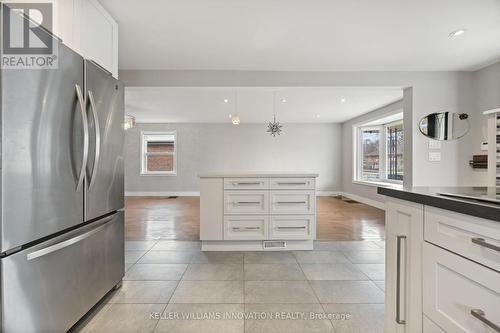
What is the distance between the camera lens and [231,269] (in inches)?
101

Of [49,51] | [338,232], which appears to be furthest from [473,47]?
[49,51]

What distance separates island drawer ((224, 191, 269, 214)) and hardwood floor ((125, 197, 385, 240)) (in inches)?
40.9

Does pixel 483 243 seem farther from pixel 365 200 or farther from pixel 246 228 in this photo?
pixel 365 200

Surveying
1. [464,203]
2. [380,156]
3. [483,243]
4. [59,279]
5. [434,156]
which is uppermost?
[380,156]

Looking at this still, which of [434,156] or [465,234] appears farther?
[434,156]

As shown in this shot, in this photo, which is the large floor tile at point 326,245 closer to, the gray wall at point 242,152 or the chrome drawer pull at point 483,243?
the chrome drawer pull at point 483,243

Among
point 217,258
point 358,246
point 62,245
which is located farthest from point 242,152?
point 62,245

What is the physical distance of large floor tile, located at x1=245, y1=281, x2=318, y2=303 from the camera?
1.97 m

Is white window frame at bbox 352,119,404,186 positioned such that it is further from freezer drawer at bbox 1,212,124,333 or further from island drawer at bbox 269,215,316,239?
freezer drawer at bbox 1,212,124,333

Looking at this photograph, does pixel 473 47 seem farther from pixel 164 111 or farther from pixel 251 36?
pixel 164 111

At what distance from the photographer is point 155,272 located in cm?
250

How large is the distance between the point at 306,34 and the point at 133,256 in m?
3.22

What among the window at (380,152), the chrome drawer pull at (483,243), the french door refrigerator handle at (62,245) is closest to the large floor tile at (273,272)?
the french door refrigerator handle at (62,245)

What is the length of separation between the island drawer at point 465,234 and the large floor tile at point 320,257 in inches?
74.8
